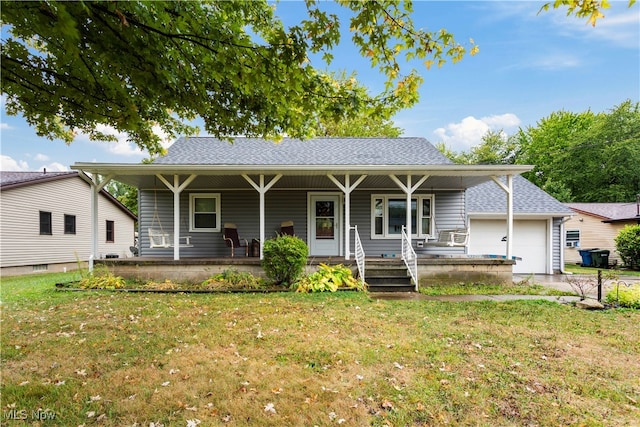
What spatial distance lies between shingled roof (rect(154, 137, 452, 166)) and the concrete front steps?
3530 millimetres

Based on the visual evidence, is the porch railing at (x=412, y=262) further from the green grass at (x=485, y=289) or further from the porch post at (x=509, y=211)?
the porch post at (x=509, y=211)

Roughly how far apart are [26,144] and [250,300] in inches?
274

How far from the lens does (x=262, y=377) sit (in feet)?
10.3

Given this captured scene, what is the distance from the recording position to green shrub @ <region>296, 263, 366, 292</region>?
7.43 m

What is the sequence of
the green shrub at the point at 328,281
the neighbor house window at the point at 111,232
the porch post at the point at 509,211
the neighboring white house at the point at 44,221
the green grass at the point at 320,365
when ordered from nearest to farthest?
1. the green grass at the point at 320,365
2. the green shrub at the point at 328,281
3. the porch post at the point at 509,211
4. the neighboring white house at the point at 44,221
5. the neighbor house window at the point at 111,232

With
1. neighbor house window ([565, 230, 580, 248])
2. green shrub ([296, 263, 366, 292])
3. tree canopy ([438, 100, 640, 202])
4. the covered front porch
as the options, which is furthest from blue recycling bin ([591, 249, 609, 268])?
green shrub ([296, 263, 366, 292])

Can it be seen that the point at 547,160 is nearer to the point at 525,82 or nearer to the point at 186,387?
the point at 525,82

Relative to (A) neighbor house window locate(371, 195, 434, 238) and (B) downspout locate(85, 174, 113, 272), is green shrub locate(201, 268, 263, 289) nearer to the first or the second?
(B) downspout locate(85, 174, 113, 272)

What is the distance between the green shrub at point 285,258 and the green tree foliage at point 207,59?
3.36 meters

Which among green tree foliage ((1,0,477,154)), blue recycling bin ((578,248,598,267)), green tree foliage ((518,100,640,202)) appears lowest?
blue recycling bin ((578,248,598,267))

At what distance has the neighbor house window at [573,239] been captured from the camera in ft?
55.3

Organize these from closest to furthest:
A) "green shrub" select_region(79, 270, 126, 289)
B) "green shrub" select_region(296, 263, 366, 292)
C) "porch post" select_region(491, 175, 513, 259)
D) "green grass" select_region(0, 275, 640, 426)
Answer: "green grass" select_region(0, 275, 640, 426), "green shrub" select_region(296, 263, 366, 292), "green shrub" select_region(79, 270, 126, 289), "porch post" select_region(491, 175, 513, 259)

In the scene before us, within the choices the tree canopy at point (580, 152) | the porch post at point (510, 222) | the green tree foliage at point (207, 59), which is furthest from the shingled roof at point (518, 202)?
the tree canopy at point (580, 152)

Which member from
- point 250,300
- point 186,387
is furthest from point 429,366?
point 250,300
